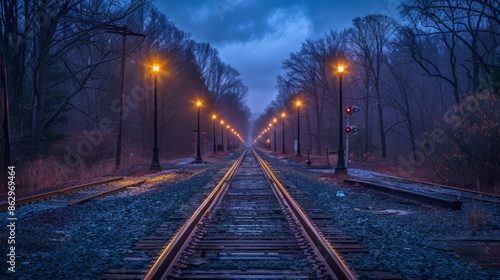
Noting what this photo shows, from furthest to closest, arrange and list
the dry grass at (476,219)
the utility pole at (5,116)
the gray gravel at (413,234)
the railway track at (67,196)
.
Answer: the utility pole at (5,116) → the railway track at (67,196) → the dry grass at (476,219) → the gray gravel at (413,234)

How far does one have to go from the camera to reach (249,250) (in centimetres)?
605

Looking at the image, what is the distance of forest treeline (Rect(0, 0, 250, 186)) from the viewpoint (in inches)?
816

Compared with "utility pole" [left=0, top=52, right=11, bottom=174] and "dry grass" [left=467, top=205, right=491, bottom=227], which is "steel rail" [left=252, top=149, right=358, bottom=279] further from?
"utility pole" [left=0, top=52, right=11, bottom=174]

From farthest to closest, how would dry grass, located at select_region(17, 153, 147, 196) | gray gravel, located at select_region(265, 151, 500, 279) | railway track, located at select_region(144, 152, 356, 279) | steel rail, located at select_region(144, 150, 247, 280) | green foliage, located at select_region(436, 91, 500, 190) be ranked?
1. dry grass, located at select_region(17, 153, 147, 196)
2. green foliage, located at select_region(436, 91, 500, 190)
3. gray gravel, located at select_region(265, 151, 500, 279)
4. railway track, located at select_region(144, 152, 356, 279)
5. steel rail, located at select_region(144, 150, 247, 280)

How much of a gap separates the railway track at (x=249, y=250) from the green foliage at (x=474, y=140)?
31.9ft

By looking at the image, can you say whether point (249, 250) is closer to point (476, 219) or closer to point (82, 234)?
point (82, 234)

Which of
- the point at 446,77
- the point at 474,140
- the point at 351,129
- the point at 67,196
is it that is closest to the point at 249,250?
the point at 67,196

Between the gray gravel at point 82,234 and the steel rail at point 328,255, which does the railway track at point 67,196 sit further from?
the steel rail at point 328,255

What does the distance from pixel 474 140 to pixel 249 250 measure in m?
13.3

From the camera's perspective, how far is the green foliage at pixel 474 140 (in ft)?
49.8

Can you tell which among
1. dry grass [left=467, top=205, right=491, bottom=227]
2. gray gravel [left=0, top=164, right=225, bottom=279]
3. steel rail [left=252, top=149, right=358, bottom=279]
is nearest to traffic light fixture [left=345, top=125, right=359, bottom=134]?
gray gravel [left=0, top=164, right=225, bottom=279]

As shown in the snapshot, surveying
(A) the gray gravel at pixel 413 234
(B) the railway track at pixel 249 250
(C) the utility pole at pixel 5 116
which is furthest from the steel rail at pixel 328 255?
(C) the utility pole at pixel 5 116

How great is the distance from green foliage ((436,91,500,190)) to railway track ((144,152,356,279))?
9.74 m

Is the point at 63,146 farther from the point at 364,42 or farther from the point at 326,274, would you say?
the point at 326,274
